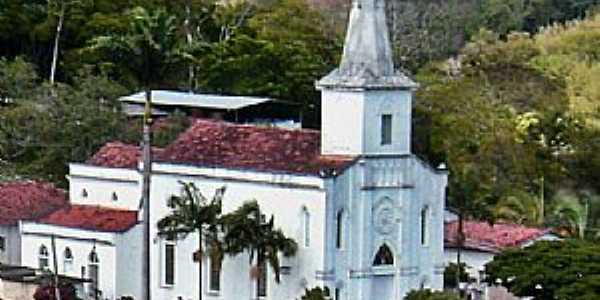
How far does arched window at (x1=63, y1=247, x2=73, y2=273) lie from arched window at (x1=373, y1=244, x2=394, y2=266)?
6606 millimetres

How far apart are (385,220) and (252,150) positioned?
9.88 feet

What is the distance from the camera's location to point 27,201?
48656 millimetres

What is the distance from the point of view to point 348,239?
42938 mm

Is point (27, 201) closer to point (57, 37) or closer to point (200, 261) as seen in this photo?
point (200, 261)

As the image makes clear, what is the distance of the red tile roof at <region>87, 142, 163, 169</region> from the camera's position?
46.7 m

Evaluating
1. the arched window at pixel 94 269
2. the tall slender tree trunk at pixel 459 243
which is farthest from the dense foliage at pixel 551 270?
the arched window at pixel 94 269

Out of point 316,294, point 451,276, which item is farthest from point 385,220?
point 451,276

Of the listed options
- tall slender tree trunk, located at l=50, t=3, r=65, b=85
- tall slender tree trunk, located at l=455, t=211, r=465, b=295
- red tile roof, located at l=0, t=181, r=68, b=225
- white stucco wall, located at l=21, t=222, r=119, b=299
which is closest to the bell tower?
tall slender tree trunk, located at l=455, t=211, r=465, b=295

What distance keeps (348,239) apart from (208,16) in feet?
94.4

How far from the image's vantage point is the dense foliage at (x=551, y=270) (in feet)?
138

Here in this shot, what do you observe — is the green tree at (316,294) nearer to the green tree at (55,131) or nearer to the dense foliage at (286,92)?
the dense foliage at (286,92)

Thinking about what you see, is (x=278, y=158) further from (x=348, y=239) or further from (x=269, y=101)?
(x=269, y=101)

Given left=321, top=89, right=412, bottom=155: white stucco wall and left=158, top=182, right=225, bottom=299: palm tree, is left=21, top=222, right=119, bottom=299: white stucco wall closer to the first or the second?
left=158, top=182, right=225, bottom=299: palm tree

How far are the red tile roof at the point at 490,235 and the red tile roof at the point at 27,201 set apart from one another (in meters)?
8.73
